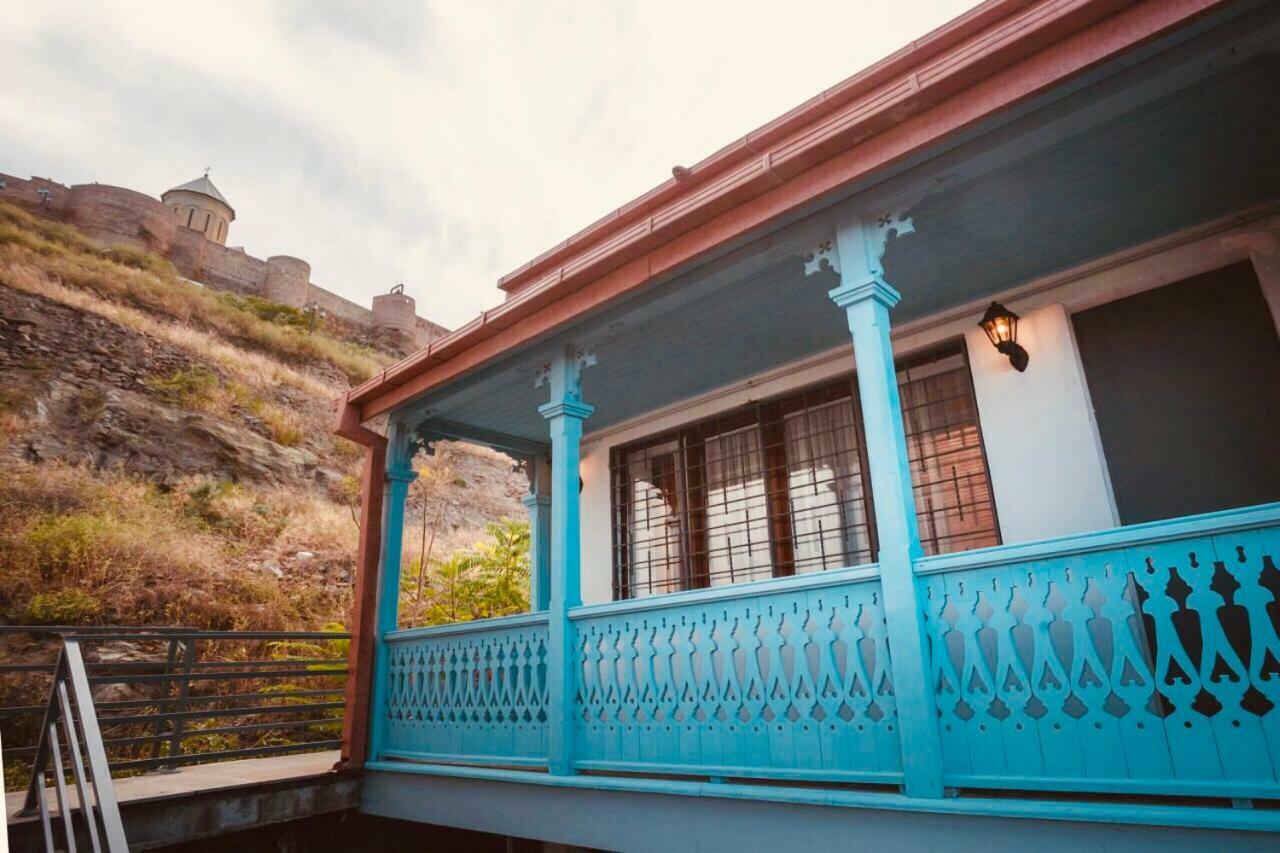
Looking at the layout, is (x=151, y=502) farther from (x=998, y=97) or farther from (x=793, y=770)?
(x=998, y=97)

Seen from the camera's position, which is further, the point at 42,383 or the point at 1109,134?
the point at 42,383

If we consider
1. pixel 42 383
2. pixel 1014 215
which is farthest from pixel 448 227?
pixel 1014 215

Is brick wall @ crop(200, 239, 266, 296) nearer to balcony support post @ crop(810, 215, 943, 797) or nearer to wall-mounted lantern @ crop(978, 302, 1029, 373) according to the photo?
wall-mounted lantern @ crop(978, 302, 1029, 373)

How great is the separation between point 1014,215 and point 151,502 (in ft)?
46.9

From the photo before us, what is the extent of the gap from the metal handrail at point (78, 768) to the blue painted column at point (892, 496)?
109 inches

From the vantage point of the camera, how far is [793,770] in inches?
135

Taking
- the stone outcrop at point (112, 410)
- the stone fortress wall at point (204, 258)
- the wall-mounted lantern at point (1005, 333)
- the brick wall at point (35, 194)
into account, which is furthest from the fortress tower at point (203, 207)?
the wall-mounted lantern at point (1005, 333)

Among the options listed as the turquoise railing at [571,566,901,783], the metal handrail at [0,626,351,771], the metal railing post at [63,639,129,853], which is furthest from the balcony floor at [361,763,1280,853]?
the metal railing post at [63,639,129,853]

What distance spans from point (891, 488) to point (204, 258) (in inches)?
1348

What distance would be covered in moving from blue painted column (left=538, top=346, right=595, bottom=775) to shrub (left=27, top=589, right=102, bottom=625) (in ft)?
26.9

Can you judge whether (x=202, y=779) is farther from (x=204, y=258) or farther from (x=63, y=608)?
(x=204, y=258)

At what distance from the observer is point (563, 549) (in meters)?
4.73

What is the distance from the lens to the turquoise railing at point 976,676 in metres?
2.49

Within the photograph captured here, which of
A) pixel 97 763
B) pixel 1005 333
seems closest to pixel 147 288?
pixel 97 763
